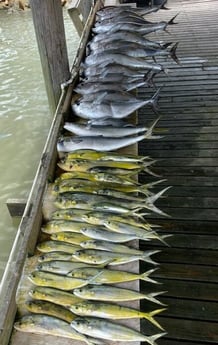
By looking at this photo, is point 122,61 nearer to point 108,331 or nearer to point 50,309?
point 50,309

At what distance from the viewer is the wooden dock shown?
2.50 meters

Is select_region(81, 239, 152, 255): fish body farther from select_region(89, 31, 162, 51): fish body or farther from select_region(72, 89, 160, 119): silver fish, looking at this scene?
select_region(89, 31, 162, 51): fish body

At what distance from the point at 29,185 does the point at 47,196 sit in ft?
7.31

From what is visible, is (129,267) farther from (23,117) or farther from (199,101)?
(23,117)

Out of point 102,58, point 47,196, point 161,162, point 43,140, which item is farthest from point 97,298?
point 43,140

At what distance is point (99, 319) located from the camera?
2.02m

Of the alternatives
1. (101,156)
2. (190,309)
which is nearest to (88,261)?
(190,309)

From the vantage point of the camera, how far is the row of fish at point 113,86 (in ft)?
10.8

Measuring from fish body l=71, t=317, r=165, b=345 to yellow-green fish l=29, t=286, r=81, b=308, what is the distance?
158mm

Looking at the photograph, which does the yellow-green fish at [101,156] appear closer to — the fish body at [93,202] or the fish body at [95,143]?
the fish body at [95,143]

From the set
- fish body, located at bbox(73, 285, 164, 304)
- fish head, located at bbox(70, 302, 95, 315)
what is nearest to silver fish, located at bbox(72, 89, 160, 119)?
fish body, located at bbox(73, 285, 164, 304)

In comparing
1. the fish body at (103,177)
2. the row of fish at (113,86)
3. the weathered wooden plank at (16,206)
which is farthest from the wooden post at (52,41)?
the fish body at (103,177)

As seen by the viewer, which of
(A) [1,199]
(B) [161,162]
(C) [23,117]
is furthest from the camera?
(C) [23,117]

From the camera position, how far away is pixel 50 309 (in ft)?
6.91
